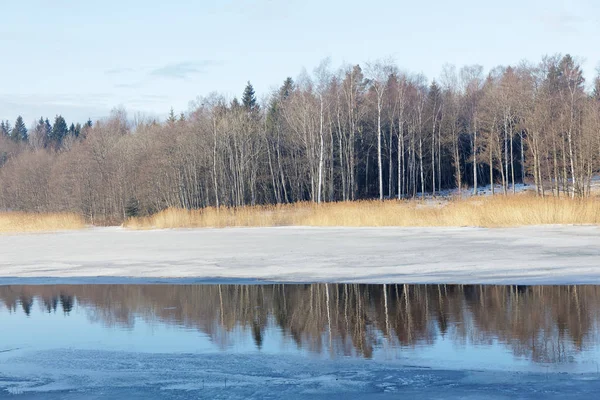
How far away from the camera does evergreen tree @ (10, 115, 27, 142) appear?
11949 cm

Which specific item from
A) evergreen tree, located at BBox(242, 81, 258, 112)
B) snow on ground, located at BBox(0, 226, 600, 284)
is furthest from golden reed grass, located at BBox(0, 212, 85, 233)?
evergreen tree, located at BBox(242, 81, 258, 112)

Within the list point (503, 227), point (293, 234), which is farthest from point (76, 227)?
point (503, 227)

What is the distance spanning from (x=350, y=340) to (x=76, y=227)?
3067 cm

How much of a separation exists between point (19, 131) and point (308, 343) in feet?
A: 436

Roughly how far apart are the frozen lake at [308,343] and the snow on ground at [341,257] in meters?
1.25

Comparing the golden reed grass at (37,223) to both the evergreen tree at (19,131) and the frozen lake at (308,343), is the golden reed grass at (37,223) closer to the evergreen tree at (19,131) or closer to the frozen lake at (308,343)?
the frozen lake at (308,343)

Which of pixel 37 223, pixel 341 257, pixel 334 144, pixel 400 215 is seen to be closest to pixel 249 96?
pixel 334 144

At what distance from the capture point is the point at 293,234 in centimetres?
2323

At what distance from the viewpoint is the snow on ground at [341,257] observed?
12609 millimetres

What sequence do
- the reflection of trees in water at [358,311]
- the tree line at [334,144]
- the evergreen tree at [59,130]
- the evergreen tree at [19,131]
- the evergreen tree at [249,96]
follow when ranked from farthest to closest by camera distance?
1. the evergreen tree at [19,131]
2. the evergreen tree at [59,130]
3. the evergreen tree at [249,96]
4. the tree line at [334,144]
5. the reflection of trees in water at [358,311]

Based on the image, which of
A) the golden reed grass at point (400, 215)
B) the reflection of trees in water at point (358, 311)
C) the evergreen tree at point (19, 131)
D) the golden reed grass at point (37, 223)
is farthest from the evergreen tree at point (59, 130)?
the reflection of trees in water at point (358, 311)

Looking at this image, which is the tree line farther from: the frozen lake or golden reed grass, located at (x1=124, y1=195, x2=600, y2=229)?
the frozen lake

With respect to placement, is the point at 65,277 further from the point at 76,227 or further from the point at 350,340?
→ the point at 76,227

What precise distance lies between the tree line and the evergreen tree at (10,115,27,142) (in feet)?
187
